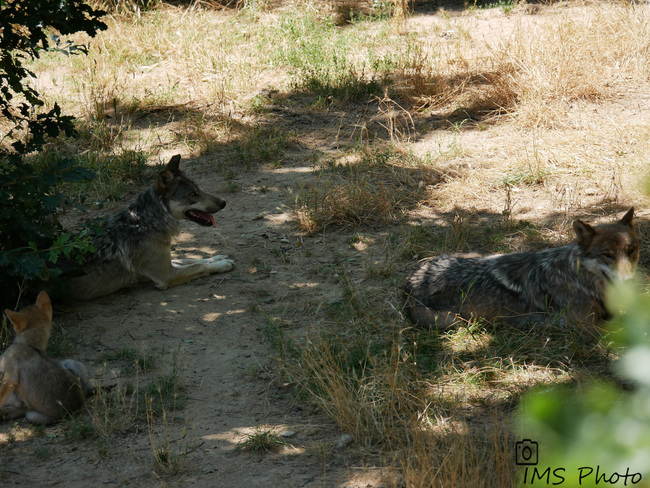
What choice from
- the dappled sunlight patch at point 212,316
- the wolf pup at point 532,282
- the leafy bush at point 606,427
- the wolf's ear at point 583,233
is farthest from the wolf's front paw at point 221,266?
the leafy bush at point 606,427

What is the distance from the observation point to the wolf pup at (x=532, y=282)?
477cm

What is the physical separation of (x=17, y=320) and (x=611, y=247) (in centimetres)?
444

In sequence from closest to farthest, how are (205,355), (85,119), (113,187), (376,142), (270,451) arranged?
(270,451) → (205,355) → (113,187) → (376,142) → (85,119)

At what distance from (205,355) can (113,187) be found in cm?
393

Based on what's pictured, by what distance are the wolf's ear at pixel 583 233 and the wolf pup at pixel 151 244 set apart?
3.59 meters

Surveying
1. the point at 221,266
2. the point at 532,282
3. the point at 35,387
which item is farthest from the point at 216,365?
the point at 532,282

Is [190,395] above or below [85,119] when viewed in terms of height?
below

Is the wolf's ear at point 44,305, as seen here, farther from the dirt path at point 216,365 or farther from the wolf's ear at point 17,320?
the dirt path at point 216,365

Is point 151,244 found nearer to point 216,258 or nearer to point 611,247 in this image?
point 216,258

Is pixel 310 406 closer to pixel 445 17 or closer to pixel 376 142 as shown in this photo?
pixel 376 142

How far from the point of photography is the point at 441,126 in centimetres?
962

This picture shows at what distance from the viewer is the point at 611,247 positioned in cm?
473

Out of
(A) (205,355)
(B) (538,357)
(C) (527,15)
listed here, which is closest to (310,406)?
(A) (205,355)

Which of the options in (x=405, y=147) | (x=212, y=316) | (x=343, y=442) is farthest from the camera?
(x=405, y=147)
